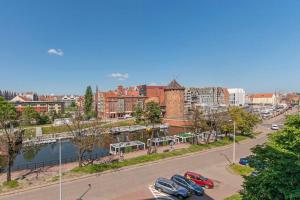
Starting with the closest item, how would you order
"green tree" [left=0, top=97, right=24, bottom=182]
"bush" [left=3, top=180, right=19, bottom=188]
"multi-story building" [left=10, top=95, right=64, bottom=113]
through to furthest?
"bush" [left=3, top=180, right=19, bottom=188] → "green tree" [left=0, top=97, right=24, bottom=182] → "multi-story building" [left=10, top=95, right=64, bottom=113]

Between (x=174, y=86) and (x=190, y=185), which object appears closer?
(x=190, y=185)

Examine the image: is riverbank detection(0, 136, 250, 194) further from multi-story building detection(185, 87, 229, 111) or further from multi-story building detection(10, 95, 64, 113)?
multi-story building detection(185, 87, 229, 111)

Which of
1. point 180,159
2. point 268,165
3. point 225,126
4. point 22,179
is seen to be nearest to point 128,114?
point 225,126

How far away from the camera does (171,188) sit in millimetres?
19094

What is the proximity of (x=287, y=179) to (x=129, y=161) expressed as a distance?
2046cm

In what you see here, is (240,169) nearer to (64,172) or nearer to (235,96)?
(64,172)

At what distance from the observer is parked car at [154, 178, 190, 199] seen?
61.1 ft

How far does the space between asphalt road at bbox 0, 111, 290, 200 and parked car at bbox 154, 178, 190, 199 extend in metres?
0.75

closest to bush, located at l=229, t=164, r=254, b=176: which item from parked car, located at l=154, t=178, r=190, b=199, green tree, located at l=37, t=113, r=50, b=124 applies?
parked car, located at l=154, t=178, r=190, b=199

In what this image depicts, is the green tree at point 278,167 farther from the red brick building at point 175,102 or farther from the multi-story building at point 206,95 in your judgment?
the multi-story building at point 206,95

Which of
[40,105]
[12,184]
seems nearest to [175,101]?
[40,105]

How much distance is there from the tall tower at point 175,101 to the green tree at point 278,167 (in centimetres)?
6825

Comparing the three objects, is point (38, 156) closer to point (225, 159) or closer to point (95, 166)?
point (95, 166)

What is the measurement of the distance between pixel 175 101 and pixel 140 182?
202 ft
